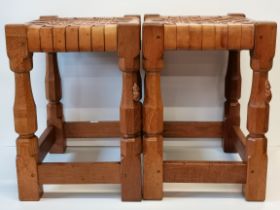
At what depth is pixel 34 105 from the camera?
0.98 m

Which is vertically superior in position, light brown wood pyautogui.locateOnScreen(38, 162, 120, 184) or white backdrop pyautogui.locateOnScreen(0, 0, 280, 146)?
white backdrop pyautogui.locateOnScreen(0, 0, 280, 146)

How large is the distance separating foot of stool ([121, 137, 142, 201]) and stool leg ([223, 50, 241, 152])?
0.39 m

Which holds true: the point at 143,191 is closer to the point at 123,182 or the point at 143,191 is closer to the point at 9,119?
the point at 123,182

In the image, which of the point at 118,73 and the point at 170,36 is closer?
the point at 170,36

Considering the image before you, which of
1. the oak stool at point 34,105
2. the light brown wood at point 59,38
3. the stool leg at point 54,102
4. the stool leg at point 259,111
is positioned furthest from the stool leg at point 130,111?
the stool leg at point 54,102

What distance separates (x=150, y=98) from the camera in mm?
948

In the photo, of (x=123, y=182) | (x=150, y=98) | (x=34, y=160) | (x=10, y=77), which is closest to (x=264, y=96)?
(x=150, y=98)

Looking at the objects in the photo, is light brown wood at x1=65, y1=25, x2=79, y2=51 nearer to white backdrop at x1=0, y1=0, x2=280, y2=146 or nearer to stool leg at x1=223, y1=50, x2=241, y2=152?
white backdrop at x1=0, y1=0, x2=280, y2=146

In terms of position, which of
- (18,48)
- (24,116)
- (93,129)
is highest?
(18,48)

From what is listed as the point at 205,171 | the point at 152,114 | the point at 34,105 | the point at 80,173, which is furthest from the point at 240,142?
the point at 34,105

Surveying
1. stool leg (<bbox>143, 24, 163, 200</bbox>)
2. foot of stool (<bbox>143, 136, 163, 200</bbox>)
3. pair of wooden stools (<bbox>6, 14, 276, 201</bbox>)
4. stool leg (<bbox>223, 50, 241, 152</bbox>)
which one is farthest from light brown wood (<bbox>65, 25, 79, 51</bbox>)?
stool leg (<bbox>223, 50, 241, 152</bbox>)

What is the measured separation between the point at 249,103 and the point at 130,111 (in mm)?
259

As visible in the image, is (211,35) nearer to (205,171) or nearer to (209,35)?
(209,35)

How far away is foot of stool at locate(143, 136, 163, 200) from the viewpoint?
0.97 m
